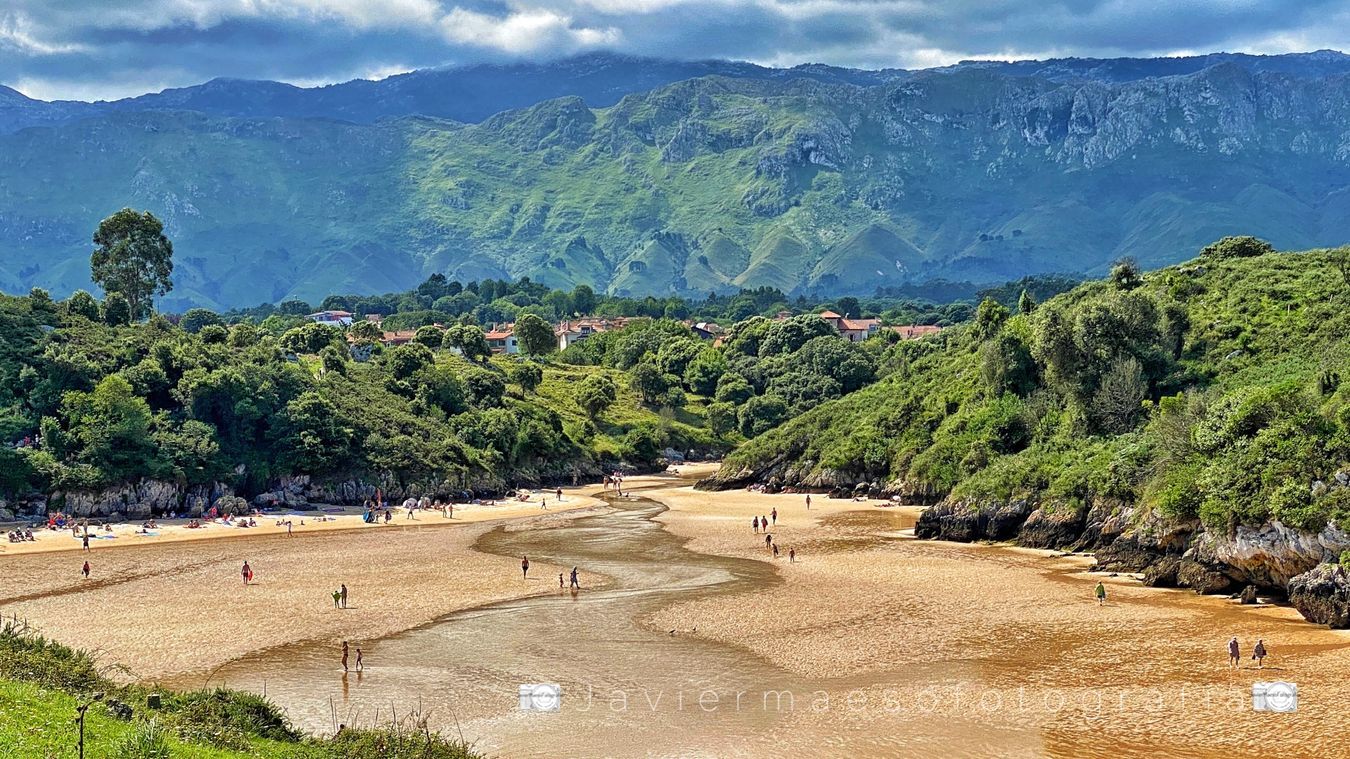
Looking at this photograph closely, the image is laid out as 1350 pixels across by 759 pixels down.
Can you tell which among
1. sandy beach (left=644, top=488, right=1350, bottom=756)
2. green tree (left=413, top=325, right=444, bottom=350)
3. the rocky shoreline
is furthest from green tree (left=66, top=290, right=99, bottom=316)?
the rocky shoreline

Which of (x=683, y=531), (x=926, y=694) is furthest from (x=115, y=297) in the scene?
(x=926, y=694)

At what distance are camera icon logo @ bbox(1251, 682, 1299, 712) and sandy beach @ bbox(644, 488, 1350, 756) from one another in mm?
224

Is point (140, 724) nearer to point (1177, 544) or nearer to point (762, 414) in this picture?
point (1177, 544)

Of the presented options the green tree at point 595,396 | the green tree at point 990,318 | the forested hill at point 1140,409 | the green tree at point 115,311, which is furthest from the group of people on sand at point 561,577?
the green tree at point 595,396

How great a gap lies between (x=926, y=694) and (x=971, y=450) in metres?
43.2

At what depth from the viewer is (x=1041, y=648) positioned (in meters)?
37.5

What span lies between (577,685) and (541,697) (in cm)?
167

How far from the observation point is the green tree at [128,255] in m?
118

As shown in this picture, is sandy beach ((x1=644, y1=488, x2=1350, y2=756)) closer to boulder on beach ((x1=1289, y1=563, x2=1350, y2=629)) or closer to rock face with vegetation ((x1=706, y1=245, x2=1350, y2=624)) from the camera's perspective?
boulder on beach ((x1=1289, y1=563, x2=1350, y2=629))

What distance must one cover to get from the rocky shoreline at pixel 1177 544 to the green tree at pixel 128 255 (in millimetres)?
92222

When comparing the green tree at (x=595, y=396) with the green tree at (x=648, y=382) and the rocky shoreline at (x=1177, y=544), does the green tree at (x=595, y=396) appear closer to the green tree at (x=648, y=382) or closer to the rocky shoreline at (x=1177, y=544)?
the green tree at (x=648, y=382)

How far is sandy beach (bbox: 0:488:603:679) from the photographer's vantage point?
133 feet

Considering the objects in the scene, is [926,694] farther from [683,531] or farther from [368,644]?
[683,531]

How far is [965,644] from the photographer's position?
3859 centimetres
